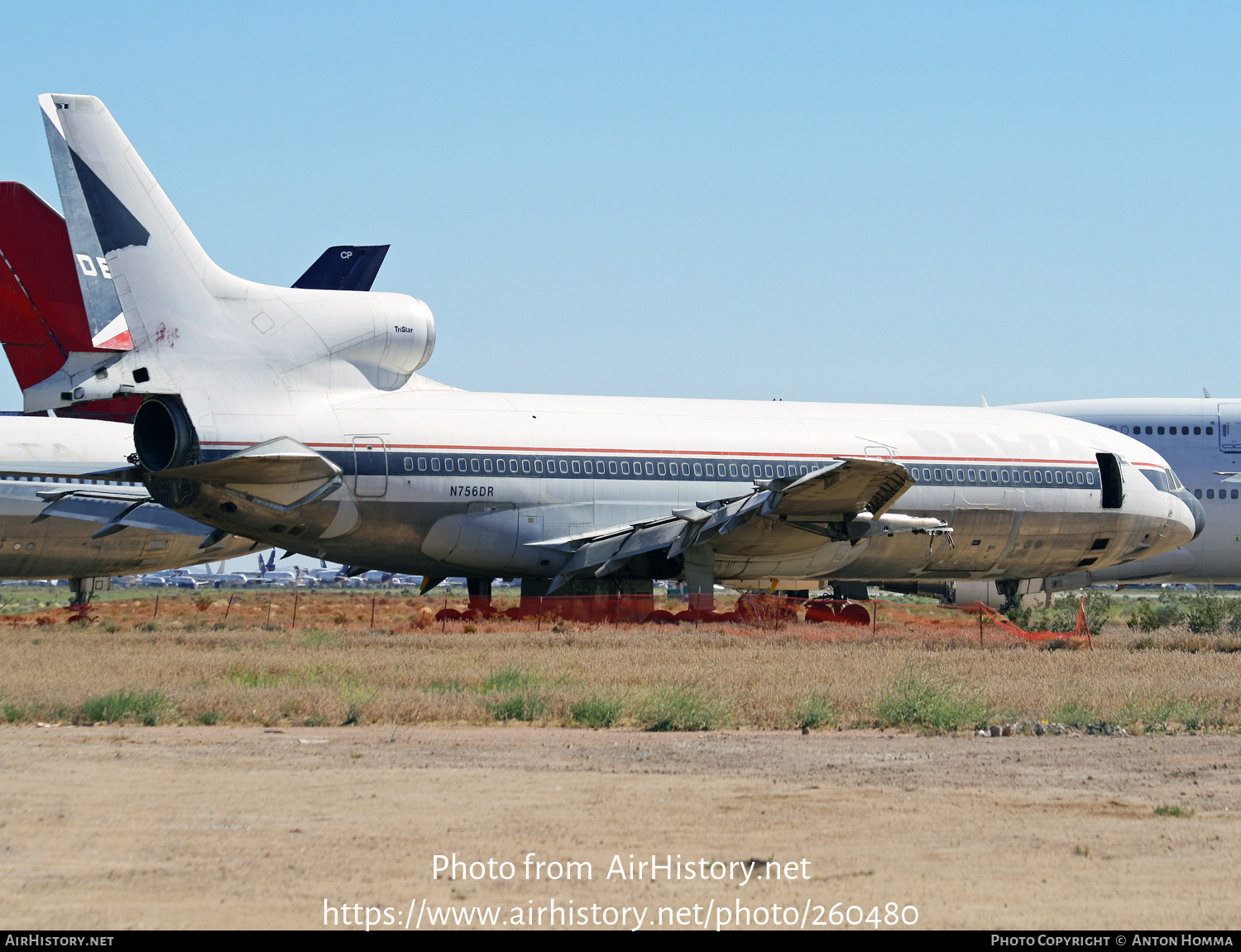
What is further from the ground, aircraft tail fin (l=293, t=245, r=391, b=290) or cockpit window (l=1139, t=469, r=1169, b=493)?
aircraft tail fin (l=293, t=245, r=391, b=290)

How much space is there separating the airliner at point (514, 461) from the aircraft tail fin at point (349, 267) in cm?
595

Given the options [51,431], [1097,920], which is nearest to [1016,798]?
[1097,920]

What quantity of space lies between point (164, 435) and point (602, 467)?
8.59 metres

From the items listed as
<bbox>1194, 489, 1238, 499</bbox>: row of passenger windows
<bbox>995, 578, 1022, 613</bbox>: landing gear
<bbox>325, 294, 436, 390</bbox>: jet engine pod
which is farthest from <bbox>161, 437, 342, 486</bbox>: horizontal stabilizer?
<bbox>1194, 489, 1238, 499</bbox>: row of passenger windows

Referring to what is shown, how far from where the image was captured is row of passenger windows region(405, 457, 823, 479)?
2581 cm

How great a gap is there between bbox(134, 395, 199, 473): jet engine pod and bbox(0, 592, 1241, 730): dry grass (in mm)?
3216

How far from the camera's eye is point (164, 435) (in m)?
23.7

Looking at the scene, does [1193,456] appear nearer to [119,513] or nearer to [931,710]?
[931,710]

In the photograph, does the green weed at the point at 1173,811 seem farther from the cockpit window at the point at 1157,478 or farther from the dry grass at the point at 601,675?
the cockpit window at the point at 1157,478

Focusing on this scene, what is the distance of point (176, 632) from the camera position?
26.5 m

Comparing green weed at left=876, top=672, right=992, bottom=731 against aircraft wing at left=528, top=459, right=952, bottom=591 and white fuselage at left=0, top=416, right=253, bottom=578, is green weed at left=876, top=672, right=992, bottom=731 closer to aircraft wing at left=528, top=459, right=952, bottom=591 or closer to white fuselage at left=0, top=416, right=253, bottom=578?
aircraft wing at left=528, top=459, right=952, bottom=591

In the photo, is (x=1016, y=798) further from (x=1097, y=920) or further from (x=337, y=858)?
(x=337, y=858)

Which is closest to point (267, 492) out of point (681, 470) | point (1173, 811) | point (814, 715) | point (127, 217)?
point (127, 217)

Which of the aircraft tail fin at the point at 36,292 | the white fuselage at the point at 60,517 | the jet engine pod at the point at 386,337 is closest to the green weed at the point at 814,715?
the jet engine pod at the point at 386,337
